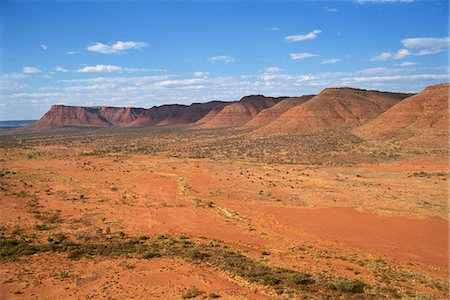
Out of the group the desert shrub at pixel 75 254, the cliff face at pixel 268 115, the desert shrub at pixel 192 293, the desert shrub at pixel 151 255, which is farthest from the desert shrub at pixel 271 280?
the cliff face at pixel 268 115

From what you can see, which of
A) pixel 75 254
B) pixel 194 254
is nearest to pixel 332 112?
pixel 194 254

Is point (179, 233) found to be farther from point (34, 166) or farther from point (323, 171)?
point (34, 166)

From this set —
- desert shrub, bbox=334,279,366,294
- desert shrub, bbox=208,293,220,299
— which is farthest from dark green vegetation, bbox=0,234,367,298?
desert shrub, bbox=208,293,220,299

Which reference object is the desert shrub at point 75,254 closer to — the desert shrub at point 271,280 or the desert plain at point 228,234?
the desert plain at point 228,234

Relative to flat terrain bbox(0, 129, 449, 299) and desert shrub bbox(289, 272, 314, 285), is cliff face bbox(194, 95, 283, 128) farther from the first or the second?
desert shrub bbox(289, 272, 314, 285)

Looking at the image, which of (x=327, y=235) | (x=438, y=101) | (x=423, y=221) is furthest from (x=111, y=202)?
(x=438, y=101)

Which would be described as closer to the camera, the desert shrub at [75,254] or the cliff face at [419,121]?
the desert shrub at [75,254]

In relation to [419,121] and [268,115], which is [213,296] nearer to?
[419,121]
